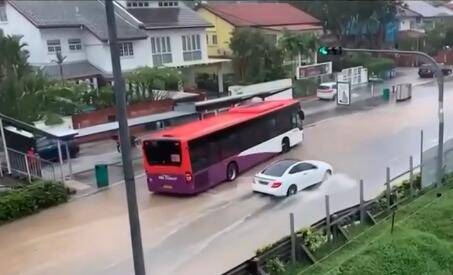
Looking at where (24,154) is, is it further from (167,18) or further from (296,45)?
(296,45)

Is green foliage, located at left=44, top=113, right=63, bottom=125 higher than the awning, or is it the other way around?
the awning

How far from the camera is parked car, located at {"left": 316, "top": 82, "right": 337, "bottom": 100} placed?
136 feet

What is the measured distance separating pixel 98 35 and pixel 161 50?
6253mm

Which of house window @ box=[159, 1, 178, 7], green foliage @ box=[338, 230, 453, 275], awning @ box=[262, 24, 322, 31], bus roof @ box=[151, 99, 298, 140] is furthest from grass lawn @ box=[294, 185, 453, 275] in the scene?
awning @ box=[262, 24, 322, 31]

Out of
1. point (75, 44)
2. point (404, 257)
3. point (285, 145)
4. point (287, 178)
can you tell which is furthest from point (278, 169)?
point (75, 44)

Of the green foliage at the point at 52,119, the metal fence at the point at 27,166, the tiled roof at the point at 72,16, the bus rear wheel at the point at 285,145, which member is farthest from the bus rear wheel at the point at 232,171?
the tiled roof at the point at 72,16

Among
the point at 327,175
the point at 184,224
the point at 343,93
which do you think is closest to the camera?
the point at 184,224

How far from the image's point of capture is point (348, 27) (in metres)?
62.2

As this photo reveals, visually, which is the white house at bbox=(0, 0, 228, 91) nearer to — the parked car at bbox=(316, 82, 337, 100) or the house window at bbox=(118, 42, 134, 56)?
the house window at bbox=(118, 42, 134, 56)

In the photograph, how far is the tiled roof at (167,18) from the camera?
42.5m

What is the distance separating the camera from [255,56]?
44.1m

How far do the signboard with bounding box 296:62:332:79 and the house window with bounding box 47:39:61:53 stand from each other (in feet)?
62.9

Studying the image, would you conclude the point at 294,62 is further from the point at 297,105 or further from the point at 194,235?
the point at 194,235

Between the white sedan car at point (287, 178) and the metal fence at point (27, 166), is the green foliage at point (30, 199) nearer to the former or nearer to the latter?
the metal fence at point (27, 166)
